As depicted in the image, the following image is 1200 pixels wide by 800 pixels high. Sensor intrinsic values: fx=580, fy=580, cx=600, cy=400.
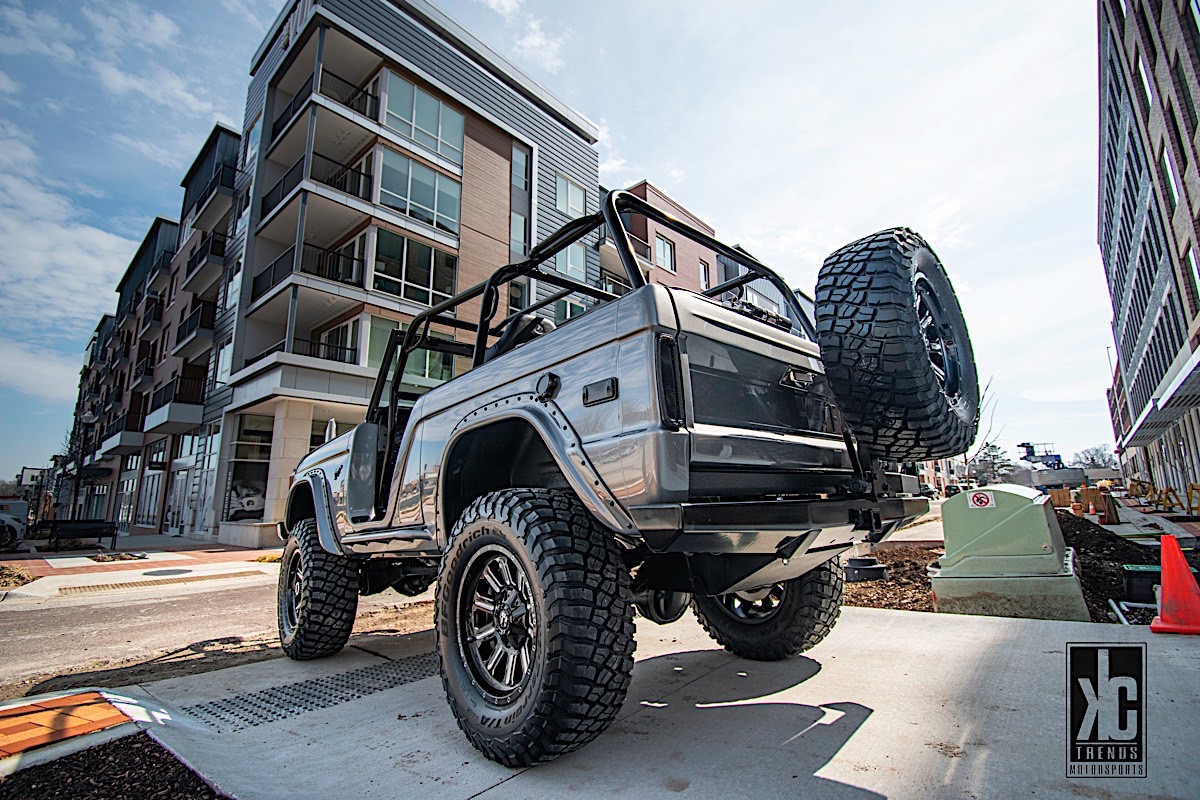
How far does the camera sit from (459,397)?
9.83ft

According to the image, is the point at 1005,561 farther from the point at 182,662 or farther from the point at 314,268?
the point at 314,268

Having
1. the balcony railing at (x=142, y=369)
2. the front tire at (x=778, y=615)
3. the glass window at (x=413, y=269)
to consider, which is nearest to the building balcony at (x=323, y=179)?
the glass window at (x=413, y=269)

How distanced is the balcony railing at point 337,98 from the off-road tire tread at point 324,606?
1894 cm

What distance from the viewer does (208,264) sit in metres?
22.7

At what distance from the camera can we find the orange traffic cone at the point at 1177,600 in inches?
133

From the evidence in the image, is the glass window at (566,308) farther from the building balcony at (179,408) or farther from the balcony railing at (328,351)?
the building balcony at (179,408)

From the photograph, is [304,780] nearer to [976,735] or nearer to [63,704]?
[63,704]

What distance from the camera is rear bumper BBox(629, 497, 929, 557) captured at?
6.23ft

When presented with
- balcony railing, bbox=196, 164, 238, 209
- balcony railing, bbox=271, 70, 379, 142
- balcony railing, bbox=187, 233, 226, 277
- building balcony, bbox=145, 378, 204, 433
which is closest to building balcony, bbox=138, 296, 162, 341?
building balcony, bbox=145, 378, 204, 433

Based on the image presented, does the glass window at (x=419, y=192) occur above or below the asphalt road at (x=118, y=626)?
above

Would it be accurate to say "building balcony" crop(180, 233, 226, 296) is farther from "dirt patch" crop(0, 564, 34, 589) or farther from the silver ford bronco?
the silver ford bronco

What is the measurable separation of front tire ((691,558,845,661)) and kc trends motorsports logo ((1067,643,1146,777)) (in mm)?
1073

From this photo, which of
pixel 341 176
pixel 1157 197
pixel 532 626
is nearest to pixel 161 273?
pixel 341 176

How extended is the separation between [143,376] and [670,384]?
125ft
